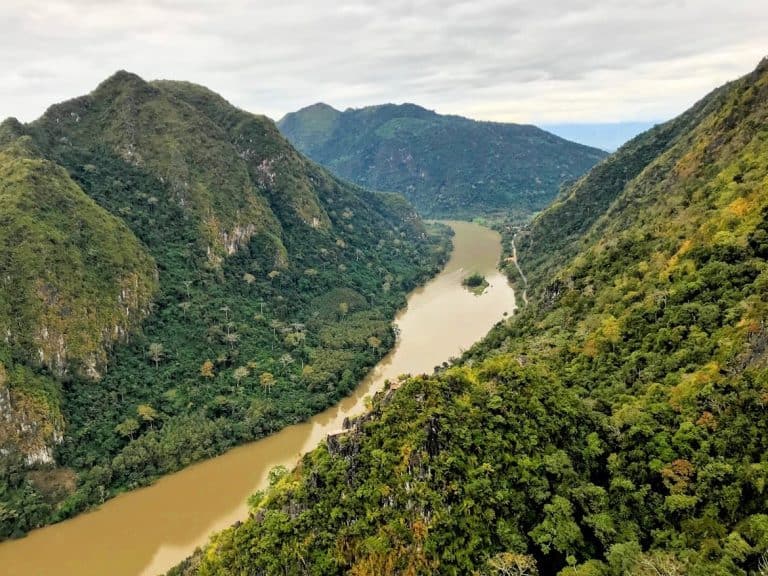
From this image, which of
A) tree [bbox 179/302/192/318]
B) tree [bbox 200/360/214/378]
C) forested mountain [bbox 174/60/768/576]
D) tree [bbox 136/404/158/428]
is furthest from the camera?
tree [bbox 179/302/192/318]

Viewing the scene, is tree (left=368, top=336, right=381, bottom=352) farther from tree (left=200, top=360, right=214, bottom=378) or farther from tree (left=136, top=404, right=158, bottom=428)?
tree (left=136, top=404, right=158, bottom=428)

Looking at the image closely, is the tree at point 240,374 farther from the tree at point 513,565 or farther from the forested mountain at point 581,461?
the tree at point 513,565

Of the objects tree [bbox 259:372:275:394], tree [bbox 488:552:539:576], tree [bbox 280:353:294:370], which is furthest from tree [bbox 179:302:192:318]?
tree [bbox 488:552:539:576]

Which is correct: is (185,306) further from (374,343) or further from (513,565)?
(513,565)

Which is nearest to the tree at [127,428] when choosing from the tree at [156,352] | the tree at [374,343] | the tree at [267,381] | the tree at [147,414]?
the tree at [147,414]

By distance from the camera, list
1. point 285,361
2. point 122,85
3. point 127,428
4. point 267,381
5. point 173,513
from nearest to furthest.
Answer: point 173,513 → point 127,428 → point 267,381 → point 285,361 → point 122,85

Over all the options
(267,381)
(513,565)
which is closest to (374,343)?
(267,381)

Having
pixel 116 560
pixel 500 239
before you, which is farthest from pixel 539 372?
pixel 500 239
